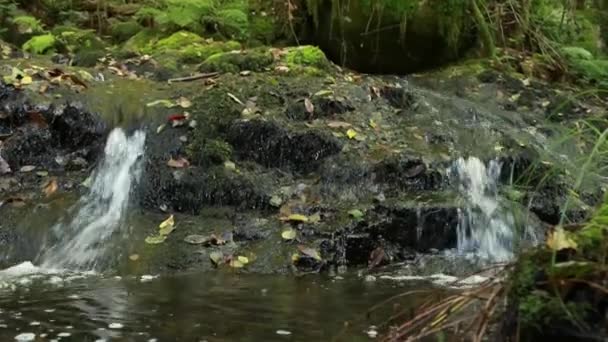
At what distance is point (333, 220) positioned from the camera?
22.0 feet

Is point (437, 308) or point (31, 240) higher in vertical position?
point (437, 308)

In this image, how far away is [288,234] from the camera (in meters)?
6.50

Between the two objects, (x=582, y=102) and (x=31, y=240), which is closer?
(x=31, y=240)

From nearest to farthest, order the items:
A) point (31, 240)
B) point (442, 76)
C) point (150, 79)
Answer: point (31, 240)
point (150, 79)
point (442, 76)

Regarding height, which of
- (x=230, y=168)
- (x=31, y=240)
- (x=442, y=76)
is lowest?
(x=31, y=240)

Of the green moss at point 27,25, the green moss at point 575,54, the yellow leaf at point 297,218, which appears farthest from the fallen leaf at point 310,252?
the green moss at point 575,54

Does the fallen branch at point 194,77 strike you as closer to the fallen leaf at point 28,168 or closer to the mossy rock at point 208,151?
the mossy rock at point 208,151

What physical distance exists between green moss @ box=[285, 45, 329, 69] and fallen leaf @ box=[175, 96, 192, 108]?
1.95m

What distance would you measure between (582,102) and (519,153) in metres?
4.12

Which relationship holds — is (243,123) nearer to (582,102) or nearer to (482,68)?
(482,68)

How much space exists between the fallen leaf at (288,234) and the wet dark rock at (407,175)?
1122 millimetres

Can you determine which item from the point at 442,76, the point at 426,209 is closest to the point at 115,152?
the point at 426,209

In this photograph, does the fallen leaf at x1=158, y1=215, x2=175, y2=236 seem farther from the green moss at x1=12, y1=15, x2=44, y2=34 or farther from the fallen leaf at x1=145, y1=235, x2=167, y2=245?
the green moss at x1=12, y1=15, x2=44, y2=34

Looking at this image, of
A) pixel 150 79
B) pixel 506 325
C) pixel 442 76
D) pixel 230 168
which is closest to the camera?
pixel 506 325
